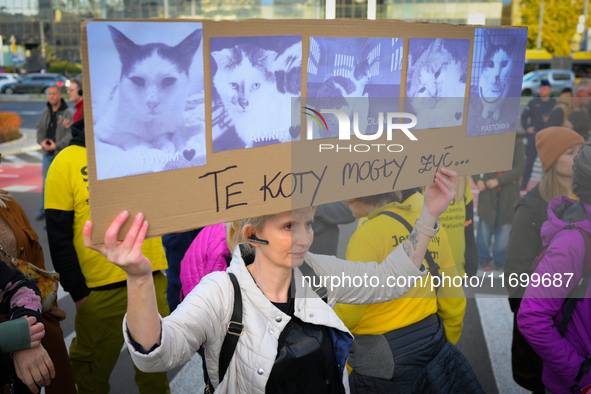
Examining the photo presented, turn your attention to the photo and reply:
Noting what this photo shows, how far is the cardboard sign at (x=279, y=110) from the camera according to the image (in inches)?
54.9

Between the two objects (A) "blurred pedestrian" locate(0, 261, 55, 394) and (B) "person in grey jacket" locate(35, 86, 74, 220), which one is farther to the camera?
(B) "person in grey jacket" locate(35, 86, 74, 220)

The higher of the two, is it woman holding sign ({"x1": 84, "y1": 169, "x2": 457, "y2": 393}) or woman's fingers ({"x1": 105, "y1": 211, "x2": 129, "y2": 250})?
woman's fingers ({"x1": 105, "y1": 211, "x2": 129, "y2": 250})

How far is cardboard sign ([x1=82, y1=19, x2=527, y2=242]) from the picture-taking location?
1395 millimetres

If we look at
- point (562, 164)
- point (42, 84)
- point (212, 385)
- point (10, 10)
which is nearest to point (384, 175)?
point (212, 385)

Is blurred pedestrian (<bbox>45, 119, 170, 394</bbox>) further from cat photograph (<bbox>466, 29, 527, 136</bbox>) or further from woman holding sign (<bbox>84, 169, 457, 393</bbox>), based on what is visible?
cat photograph (<bbox>466, 29, 527, 136</bbox>)

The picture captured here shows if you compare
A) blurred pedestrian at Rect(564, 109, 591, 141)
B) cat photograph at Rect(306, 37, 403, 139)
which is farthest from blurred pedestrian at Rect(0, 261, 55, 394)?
blurred pedestrian at Rect(564, 109, 591, 141)

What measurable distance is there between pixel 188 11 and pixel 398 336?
2631 inches

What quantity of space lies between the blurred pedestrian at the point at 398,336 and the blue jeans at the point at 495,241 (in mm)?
4117

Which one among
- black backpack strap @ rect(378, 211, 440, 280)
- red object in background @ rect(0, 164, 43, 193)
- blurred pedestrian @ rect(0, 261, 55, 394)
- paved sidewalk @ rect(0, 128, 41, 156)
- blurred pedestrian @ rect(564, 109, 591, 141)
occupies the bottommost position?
red object in background @ rect(0, 164, 43, 193)

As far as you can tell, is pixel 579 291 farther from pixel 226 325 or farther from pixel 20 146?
pixel 20 146

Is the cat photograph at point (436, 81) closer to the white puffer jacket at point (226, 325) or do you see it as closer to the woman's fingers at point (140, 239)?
the white puffer jacket at point (226, 325)

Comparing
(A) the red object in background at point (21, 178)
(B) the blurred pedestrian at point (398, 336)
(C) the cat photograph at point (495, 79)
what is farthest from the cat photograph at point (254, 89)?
(A) the red object in background at point (21, 178)

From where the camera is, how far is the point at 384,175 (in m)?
2.00

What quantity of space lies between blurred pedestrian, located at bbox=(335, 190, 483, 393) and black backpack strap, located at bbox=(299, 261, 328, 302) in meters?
0.37
